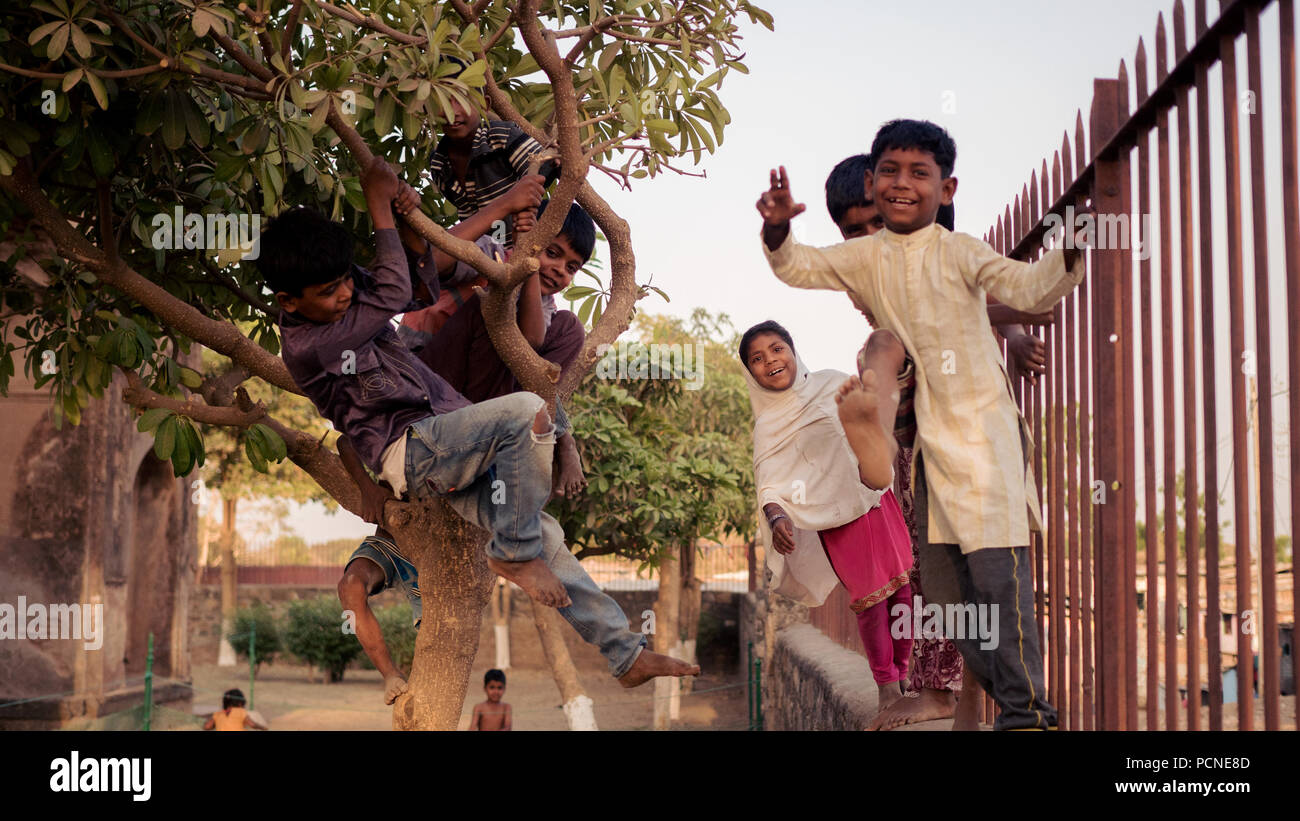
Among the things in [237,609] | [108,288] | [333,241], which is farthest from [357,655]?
[333,241]

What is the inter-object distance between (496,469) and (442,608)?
903 millimetres

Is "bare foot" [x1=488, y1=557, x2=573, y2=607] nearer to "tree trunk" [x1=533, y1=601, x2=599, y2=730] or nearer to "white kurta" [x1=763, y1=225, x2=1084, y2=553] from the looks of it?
"white kurta" [x1=763, y1=225, x2=1084, y2=553]

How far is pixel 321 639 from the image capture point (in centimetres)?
2114

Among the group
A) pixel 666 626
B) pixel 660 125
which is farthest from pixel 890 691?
pixel 666 626

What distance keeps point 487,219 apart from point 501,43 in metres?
1.75

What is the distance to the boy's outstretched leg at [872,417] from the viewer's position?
9.83 feet

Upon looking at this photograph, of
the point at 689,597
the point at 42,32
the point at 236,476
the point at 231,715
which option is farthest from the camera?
the point at 236,476

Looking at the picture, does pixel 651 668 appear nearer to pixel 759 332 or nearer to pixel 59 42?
pixel 759 332

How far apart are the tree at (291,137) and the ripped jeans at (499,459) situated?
24cm

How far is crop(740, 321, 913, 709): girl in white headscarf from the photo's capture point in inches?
160

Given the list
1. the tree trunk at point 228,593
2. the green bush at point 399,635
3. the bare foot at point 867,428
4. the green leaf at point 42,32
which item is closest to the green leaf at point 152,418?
the green leaf at point 42,32

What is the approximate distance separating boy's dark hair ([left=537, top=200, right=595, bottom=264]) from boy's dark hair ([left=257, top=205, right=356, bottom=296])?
0.86 meters

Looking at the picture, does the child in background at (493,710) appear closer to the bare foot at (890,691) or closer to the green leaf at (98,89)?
the bare foot at (890,691)
